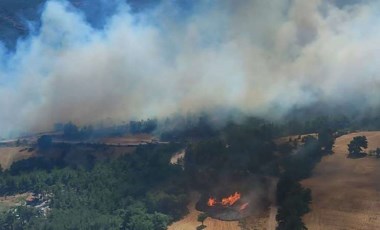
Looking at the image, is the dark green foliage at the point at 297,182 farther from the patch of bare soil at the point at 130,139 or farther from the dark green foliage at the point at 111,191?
the patch of bare soil at the point at 130,139

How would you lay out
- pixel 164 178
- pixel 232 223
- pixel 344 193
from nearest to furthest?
1. pixel 344 193
2. pixel 232 223
3. pixel 164 178

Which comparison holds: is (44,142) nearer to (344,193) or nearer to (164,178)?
(164,178)

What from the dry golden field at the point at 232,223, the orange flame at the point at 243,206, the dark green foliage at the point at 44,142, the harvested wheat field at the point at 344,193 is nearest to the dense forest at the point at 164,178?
the dry golden field at the point at 232,223

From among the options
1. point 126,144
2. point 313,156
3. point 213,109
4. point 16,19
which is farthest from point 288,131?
point 16,19

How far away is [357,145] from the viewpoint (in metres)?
46.6

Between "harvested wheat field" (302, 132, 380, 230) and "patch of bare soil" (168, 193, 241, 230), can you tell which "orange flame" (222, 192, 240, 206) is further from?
"harvested wheat field" (302, 132, 380, 230)

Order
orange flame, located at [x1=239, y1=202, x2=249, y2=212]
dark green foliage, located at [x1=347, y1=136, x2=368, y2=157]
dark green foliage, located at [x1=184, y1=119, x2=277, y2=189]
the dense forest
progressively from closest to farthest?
the dense forest → orange flame, located at [x1=239, y1=202, x2=249, y2=212] → dark green foliage, located at [x1=347, y1=136, x2=368, y2=157] → dark green foliage, located at [x1=184, y1=119, x2=277, y2=189]

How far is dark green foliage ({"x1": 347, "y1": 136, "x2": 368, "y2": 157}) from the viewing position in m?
46.4

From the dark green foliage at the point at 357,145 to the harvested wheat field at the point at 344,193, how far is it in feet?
2.08

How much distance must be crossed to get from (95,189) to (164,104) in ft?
71.0

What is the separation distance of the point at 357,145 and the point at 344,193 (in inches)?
278

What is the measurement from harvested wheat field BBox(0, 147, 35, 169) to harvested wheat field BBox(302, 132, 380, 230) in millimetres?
35186

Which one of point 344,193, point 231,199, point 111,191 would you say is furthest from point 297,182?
point 111,191

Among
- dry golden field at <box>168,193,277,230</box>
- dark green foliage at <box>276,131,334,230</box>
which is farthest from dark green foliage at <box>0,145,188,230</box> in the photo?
dark green foliage at <box>276,131,334,230</box>
